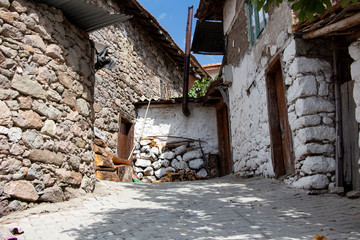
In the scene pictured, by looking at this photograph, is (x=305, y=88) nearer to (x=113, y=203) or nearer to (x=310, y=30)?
(x=310, y=30)

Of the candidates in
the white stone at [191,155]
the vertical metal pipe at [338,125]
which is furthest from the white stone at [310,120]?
the white stone at [191,155]

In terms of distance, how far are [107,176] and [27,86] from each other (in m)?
2.85

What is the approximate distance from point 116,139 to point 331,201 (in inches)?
223

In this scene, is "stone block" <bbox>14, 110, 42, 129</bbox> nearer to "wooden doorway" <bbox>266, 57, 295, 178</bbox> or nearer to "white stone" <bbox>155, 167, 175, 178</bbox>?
"wooden doorway" <bbox>266, 57, 295, 178</bbox>

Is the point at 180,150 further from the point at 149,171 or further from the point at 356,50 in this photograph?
the point at 356,50

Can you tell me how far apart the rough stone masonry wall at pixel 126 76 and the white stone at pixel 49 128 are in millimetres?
3232

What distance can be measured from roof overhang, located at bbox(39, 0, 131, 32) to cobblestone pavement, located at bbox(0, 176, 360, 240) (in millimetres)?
2476

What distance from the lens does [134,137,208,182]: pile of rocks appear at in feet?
29.3

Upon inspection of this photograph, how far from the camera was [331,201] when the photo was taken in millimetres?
3703

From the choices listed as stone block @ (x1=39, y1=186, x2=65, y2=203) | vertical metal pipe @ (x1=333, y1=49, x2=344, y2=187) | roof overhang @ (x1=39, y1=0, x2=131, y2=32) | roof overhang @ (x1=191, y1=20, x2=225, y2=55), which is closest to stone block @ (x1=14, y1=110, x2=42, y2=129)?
stone block @ (x1=39, y1=186, x2=65, y2=203)

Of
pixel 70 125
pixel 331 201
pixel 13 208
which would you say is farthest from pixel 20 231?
pixel 331 201

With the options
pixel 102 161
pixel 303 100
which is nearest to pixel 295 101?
pixel 303 100

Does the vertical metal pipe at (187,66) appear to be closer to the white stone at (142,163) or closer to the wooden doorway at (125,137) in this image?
the wooden doorway at (125,137)

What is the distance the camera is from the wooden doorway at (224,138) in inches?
344
